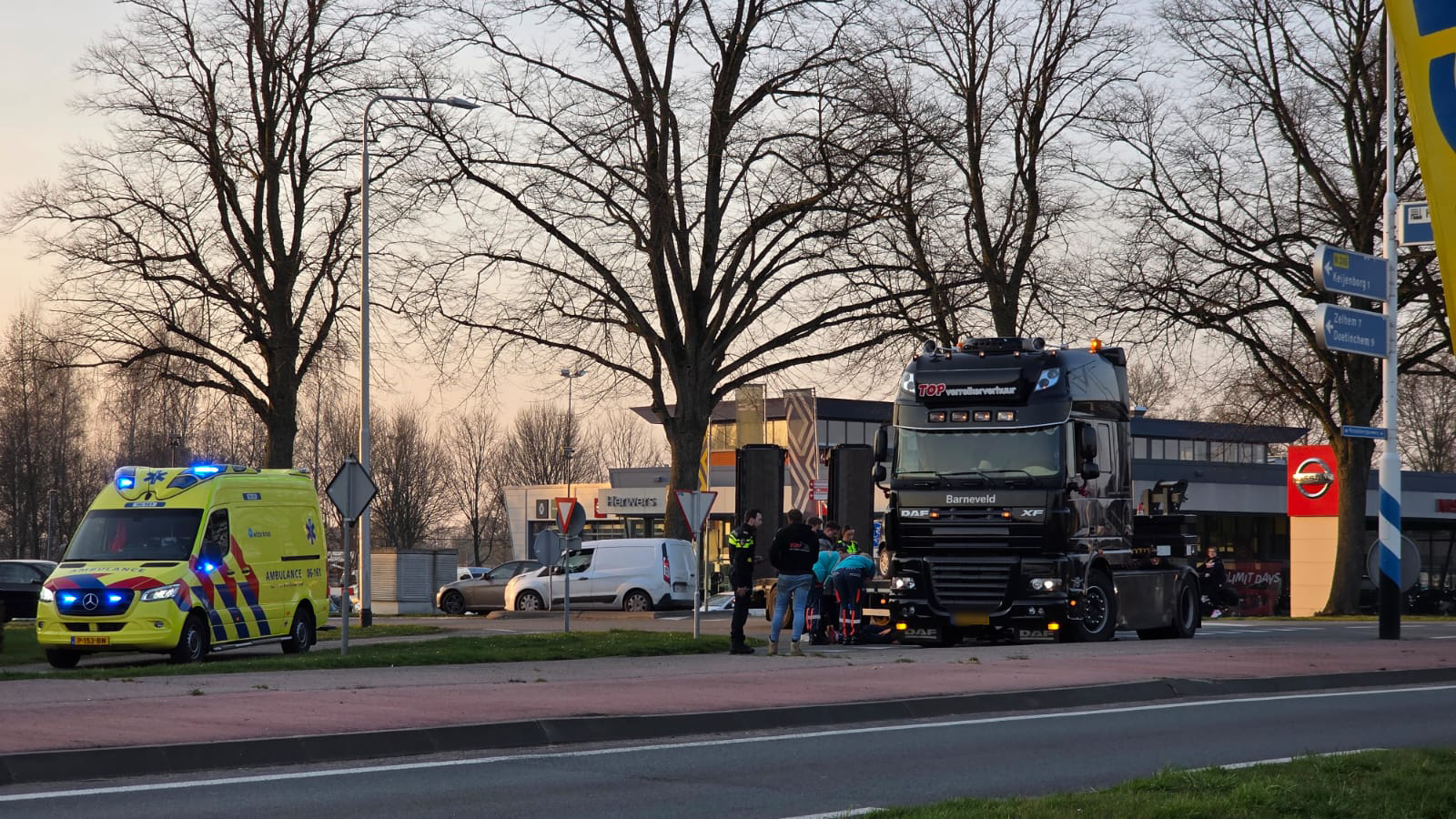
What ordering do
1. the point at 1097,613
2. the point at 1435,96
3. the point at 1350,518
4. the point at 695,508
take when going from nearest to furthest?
the point at 1435,96, the point at 1097,613, the point at 695,508, the point at 1350,518

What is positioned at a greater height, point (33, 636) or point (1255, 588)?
point (33, 636)

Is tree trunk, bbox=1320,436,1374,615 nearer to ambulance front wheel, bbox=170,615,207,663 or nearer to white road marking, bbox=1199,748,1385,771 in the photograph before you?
ambulance front wheel, bbox=170,615,207,663

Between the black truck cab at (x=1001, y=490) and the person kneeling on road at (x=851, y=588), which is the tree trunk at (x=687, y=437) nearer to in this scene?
the person kneeling on road at (x=851, y=588)

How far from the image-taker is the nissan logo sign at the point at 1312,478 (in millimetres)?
40438

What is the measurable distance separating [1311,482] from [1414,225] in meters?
23.8

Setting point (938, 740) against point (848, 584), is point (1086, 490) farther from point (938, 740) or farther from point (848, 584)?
point (938, 740)

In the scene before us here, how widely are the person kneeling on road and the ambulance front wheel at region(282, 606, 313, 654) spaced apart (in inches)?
302

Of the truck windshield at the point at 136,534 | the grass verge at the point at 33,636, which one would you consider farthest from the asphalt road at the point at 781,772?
the grass verge at the point at 33,636

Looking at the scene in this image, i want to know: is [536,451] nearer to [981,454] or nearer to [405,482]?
[405,482]

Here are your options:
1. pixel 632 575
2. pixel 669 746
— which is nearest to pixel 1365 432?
pixel 669 746

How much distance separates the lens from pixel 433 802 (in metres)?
8.23

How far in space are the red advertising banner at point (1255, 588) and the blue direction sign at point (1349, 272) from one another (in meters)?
28.9

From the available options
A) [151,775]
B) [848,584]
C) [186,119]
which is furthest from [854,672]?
[186,119]

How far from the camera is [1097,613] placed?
69.8 ft
